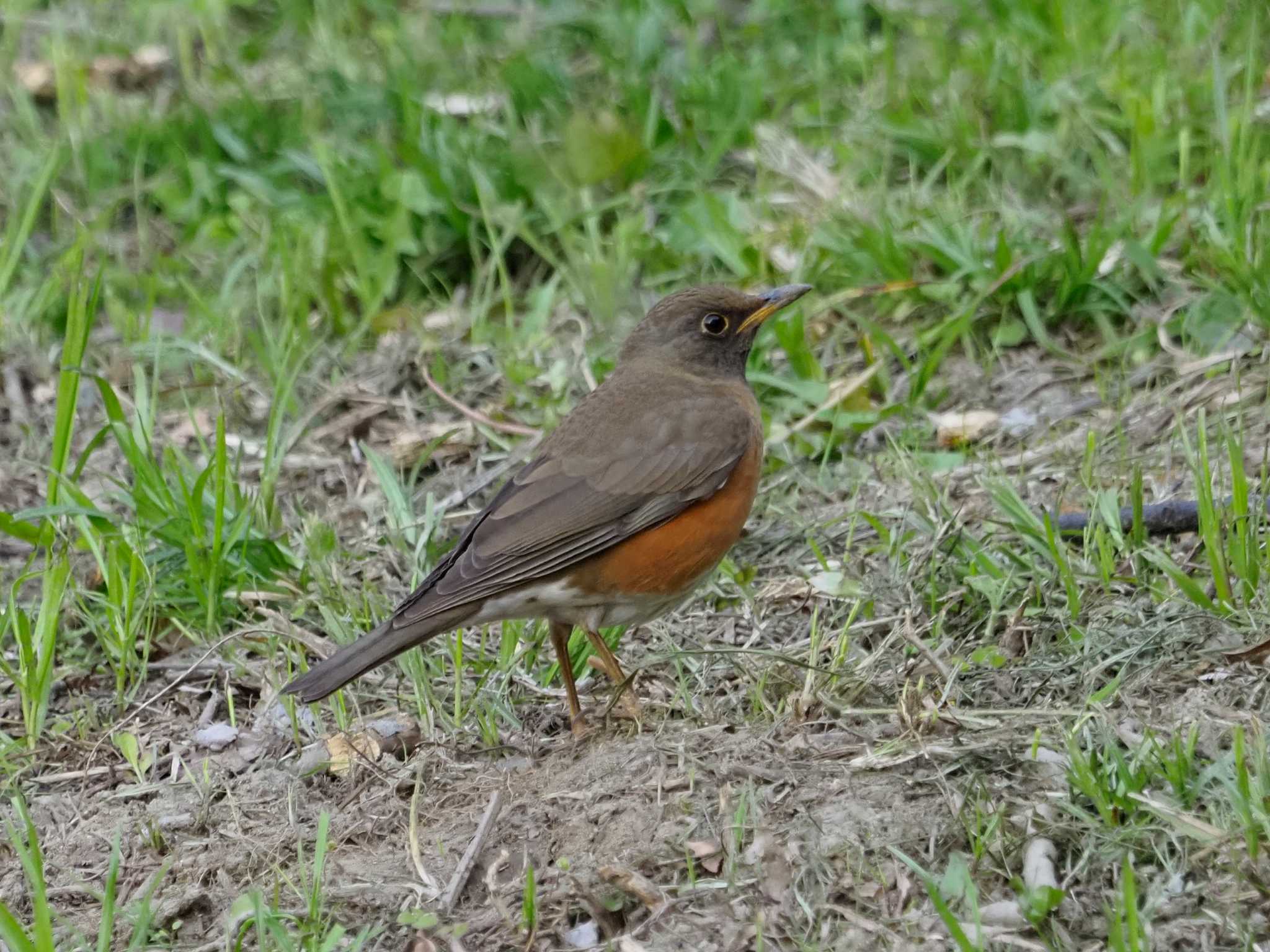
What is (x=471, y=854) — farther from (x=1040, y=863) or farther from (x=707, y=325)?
(x=707, y=325)

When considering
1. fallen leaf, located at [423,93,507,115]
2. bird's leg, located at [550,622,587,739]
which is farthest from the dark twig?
fallen leaf, located at [423,93,507,115]

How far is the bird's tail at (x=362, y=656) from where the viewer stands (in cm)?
443

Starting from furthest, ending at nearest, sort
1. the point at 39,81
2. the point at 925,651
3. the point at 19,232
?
the point at 39,81, the point at 19,232, the point at 925,651

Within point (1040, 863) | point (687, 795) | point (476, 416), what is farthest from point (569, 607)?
point (476, 416)

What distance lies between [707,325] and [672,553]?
41.4 inches

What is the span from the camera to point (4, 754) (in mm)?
4730

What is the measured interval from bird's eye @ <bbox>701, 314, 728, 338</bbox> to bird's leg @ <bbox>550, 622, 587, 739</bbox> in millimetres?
1157

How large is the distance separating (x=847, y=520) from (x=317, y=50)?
4.54m

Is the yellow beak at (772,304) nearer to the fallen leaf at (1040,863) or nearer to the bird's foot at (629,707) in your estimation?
the bird's foot at (629,707)

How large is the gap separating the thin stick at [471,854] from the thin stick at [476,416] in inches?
89.3

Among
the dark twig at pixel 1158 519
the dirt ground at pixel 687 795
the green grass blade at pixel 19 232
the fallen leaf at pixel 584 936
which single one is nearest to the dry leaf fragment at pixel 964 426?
the dirt ground at pixel 687 795

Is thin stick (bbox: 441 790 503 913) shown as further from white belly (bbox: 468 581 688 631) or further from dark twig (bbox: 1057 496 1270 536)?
dark twig (bbox: 1057 496 1270 536)

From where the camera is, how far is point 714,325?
5570 mm

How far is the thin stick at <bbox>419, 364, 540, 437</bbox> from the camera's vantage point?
20.6ft
